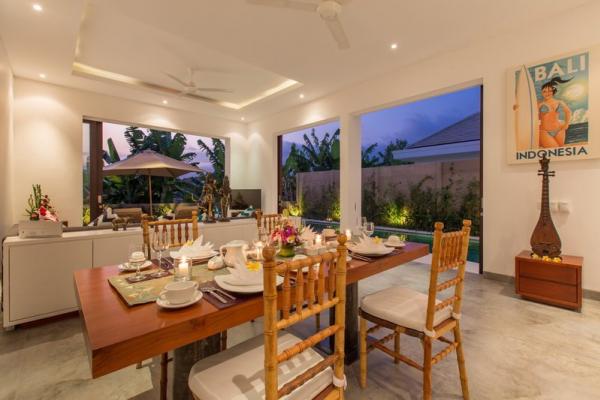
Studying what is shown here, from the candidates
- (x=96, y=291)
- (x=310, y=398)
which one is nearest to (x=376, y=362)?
(x=310, y=398)

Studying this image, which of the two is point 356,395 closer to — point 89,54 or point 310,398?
point 310,398

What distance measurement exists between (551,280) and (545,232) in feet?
1.52

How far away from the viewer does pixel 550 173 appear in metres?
2.95

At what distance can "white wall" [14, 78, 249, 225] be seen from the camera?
173 inches

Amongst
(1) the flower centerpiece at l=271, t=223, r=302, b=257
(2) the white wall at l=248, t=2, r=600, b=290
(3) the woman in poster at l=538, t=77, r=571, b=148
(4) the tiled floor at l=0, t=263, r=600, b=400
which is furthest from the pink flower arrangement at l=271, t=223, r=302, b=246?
(3) the woman in poster at l=538, t=77, r=571, b=148

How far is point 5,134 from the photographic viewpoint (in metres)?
3.65

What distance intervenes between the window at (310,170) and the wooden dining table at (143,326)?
5023 mm

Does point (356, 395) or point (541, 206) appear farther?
point (541, 206)

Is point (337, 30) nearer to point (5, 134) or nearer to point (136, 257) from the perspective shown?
point (136, 257)

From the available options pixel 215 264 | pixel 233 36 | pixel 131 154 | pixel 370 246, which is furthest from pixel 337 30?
pixel 131 154

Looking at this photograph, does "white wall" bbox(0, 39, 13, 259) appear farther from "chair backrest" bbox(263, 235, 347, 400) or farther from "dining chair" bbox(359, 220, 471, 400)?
"dining chair" bbox(359, 220, 471, 400)

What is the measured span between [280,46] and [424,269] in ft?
12.1

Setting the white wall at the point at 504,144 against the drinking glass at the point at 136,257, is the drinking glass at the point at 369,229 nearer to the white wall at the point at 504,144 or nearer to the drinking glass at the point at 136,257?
the drinking glass at the point at 136,257

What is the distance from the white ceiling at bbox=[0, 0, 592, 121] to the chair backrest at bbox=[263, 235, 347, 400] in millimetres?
2872
